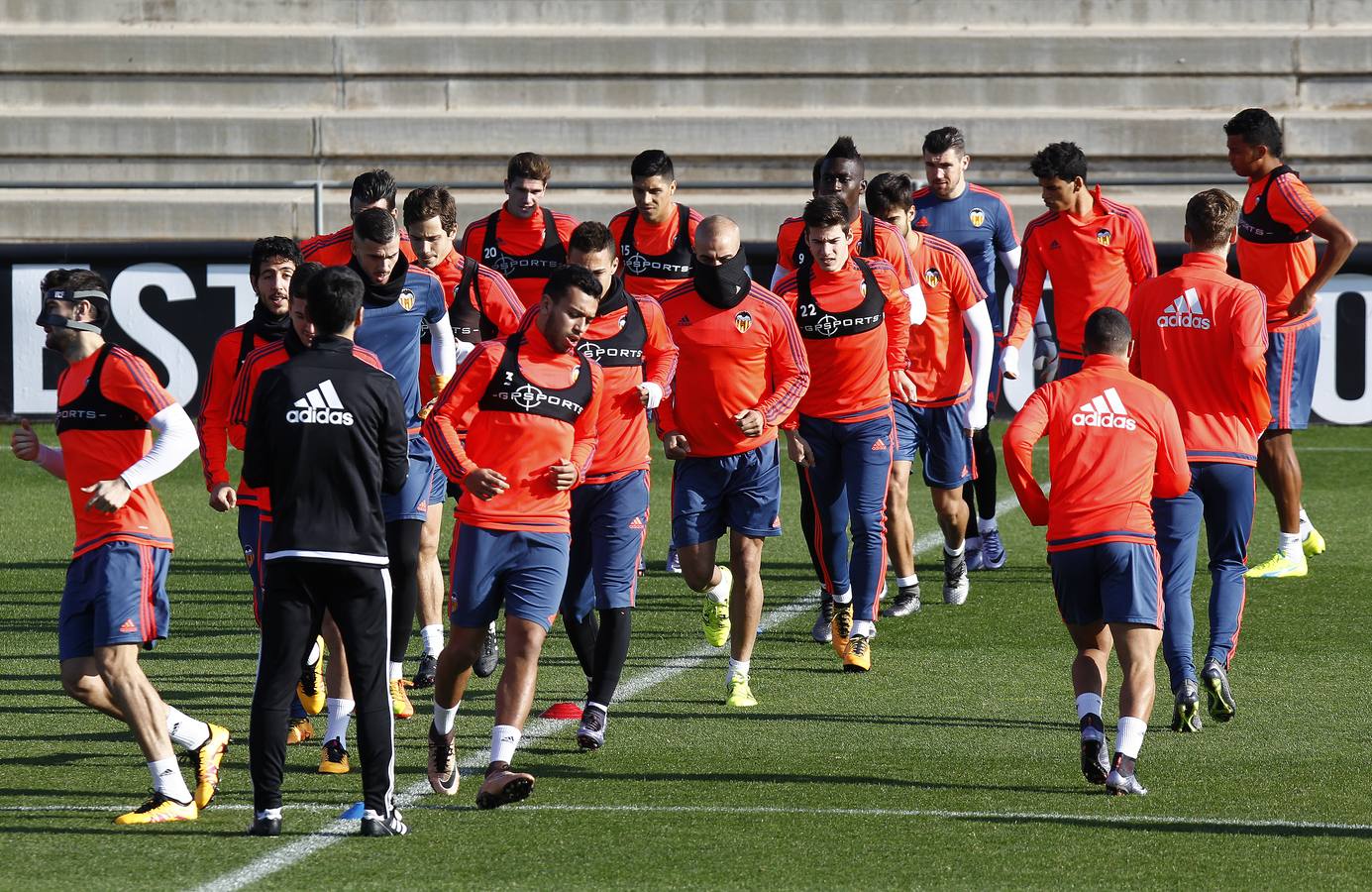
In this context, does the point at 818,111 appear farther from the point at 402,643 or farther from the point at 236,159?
the point at 402,643

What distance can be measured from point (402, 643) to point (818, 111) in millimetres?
15571

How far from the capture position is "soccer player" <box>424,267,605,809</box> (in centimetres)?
702

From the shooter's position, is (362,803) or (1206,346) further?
(1206,346)

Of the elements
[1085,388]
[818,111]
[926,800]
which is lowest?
[926,800]

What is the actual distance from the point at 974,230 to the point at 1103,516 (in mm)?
5096

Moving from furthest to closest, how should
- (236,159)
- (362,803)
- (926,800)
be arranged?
1. (236,159)
2. (926,800)
3. (362,803)

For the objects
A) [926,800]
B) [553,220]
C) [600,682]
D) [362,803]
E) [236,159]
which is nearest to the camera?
[362,803]

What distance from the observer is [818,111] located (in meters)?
23.1

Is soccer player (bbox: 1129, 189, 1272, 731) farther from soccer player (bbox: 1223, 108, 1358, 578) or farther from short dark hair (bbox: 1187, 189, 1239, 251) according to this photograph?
soccer player (bbox: 1223, 108, 1358, 578)

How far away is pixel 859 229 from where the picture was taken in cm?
997

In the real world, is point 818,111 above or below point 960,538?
above

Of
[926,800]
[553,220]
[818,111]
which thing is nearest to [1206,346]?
[926,800]

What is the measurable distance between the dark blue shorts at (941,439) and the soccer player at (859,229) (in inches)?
38.5

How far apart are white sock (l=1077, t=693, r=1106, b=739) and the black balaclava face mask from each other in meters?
2.51
